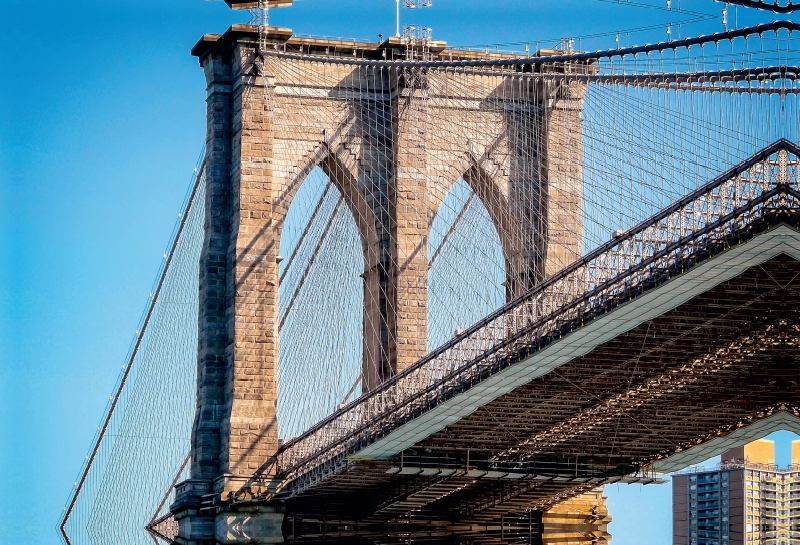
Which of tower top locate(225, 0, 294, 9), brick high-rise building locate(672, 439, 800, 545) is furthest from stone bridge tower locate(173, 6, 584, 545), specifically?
brick high-rise building locate(672, 439, 800, 545)

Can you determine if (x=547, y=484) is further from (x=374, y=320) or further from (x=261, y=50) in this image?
(x=261, y=50)

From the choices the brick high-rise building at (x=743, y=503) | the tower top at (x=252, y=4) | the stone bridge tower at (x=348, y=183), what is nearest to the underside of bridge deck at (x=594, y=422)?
the stone bridge tower at (x=348, y=183)

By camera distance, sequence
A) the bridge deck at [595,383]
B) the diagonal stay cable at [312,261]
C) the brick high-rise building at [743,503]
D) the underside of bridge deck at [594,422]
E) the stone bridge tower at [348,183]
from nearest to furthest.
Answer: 1. the bridge deck at [595,383]
2. the underside of bridge deck at [594,422]
3. the stone bridge tower at [348,183]
4. the diagonal stay cable at [312,261]
5. the brick high-rise building at [743,503]

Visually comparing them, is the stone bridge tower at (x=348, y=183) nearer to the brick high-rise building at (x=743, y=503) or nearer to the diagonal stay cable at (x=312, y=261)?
the diagonal stay cable at (x=312, y=261)

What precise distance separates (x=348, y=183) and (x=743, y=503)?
4454 cm

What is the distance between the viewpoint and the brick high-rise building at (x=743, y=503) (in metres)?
115

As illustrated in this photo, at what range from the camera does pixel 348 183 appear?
77562 mm

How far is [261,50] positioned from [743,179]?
74.2ft

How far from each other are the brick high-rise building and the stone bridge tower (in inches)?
1459

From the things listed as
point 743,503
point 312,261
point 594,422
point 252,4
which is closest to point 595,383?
point 594,422

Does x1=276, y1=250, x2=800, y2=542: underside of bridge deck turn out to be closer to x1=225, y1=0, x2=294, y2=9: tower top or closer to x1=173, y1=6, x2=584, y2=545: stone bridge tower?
x1=173, y1=6, x2=584, y2=545: stone bridge tower

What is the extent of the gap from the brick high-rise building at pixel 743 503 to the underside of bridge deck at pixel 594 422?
36020 mm

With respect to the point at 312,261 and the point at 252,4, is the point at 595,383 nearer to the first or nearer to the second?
the point at 312,261

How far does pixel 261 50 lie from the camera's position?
75.1 metres
